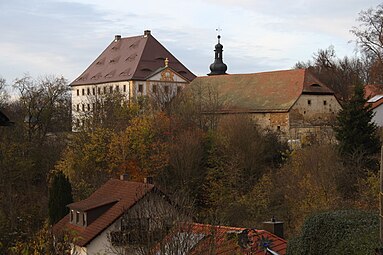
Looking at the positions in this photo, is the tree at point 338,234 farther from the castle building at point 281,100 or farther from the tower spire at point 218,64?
the tower spire at point 218,64

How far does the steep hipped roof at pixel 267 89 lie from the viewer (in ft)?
160

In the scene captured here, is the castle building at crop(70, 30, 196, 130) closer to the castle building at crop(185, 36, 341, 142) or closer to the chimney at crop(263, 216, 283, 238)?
the castle building at crop(185, 36, 341, 142)

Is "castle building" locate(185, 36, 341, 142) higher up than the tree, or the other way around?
"castle building" locate(185, 36, 341, 142)

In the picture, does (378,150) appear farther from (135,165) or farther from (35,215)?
(35,215)

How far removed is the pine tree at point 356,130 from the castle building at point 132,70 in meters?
38.5

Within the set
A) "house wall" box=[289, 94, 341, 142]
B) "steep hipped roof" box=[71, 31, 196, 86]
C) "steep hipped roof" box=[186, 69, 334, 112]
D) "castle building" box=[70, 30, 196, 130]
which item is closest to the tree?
"house wall" box=[289, 94, 341, 142]

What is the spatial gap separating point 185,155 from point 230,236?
20322 mm

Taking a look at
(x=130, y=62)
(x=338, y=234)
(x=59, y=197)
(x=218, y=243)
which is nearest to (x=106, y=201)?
(x=59, y=197)

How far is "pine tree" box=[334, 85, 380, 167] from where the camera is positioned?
3150 centimetres

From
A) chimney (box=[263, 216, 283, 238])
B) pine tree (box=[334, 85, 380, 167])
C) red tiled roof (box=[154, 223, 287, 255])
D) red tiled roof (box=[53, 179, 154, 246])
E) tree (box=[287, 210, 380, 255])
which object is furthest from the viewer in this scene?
pine tree (box=[334, 85, 380, 167])

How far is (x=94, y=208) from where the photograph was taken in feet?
88.6

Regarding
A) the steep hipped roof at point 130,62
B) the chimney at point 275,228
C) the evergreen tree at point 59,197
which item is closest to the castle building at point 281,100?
the evergreen tree at point 59,197

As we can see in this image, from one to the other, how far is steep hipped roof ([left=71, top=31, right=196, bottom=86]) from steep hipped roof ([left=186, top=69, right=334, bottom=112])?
69.5ft

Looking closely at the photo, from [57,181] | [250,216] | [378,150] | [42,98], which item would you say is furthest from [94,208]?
[42,98]
